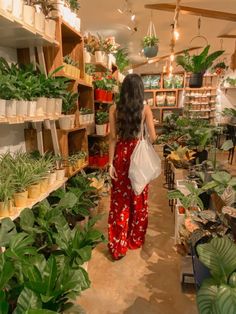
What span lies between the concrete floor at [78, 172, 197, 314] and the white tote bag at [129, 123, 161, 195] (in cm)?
63

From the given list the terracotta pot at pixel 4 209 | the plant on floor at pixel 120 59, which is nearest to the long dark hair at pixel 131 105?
the terracotta pot at pixel 4 209

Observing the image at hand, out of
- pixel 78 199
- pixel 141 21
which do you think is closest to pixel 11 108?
pixel 78 199

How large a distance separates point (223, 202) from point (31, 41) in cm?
177

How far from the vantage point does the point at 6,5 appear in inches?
52.3

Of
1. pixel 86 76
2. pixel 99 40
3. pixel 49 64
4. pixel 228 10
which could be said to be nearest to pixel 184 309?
pixel 49 64

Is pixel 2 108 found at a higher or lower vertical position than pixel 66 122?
higher

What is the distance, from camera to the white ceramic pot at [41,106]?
5.83 feet

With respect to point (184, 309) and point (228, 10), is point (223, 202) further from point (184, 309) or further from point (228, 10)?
point (228, 10)

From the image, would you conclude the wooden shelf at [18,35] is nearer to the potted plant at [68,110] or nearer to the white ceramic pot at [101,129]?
the potted plant at [68,110]

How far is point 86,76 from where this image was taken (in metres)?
2.80

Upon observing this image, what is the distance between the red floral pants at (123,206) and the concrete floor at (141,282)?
0.15m

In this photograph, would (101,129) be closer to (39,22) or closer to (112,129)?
(112,129)

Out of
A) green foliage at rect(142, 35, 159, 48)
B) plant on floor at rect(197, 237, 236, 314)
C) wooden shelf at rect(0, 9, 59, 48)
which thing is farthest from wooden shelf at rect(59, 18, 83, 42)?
plant on floor at rect(197, 237, 236, 314)

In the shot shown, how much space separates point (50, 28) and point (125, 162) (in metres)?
1.20
